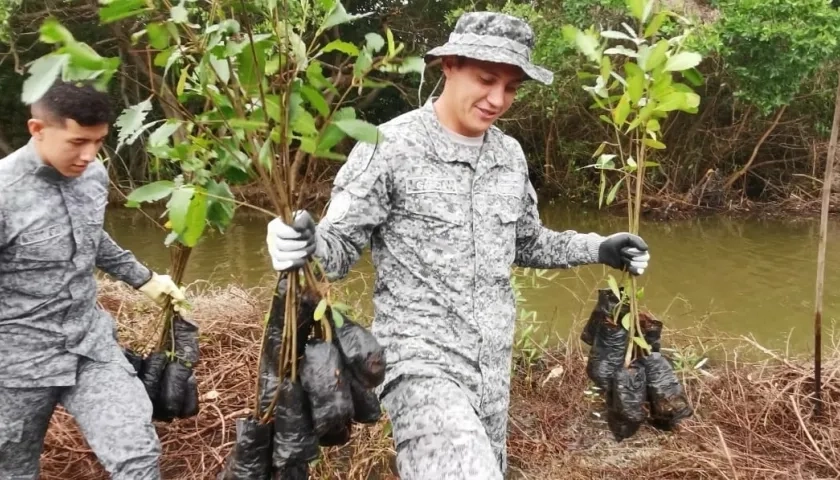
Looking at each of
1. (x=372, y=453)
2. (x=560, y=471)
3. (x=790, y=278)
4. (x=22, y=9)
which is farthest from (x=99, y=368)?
(x=22, y=9)

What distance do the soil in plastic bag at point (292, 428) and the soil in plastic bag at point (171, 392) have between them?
111 centimetres

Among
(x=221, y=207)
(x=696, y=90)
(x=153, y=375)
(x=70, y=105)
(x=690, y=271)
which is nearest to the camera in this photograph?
(x=221, y=207)

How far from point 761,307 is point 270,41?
224 inches

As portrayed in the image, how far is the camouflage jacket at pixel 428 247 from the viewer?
1.83m

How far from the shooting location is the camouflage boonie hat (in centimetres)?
185

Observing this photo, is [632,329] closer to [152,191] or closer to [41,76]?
[152,191]

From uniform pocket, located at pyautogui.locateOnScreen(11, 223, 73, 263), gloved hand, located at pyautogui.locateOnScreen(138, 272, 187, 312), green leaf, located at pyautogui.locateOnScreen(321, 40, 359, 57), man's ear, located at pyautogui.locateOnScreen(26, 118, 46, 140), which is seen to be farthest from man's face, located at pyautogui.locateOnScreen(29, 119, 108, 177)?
green leaf, located at pyautogui.locateOnScreen(321, 40, 359, 57)

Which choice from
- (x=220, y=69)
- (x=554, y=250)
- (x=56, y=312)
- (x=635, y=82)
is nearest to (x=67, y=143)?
(x=56, y=312)

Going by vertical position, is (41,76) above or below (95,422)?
above

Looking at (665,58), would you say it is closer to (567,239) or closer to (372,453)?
(567,239)

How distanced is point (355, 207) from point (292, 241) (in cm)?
33

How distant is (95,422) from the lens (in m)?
2.10

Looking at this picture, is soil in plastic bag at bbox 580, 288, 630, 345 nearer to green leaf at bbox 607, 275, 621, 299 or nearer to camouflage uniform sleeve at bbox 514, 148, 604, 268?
green leaf at bbox 607, 275, 621, 299

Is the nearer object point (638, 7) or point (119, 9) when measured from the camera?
point (119, 9)
